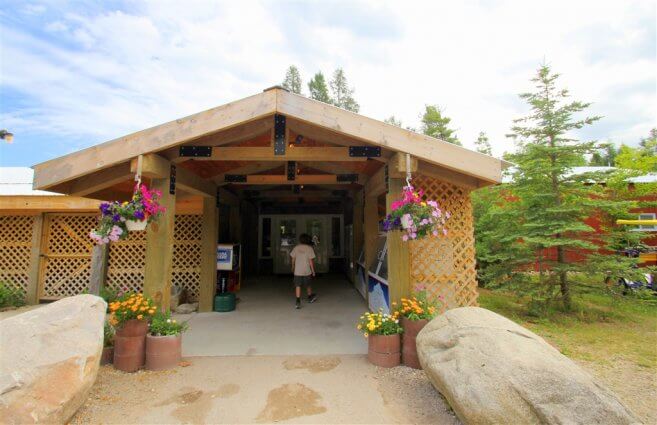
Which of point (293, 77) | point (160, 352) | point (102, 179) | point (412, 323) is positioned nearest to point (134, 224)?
point (102, 179)

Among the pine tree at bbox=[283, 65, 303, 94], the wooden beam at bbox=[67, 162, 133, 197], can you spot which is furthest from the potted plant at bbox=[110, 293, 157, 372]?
the pine tree at bbox=[283, 65, 303, 94]

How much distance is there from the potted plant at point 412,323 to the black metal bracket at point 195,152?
3.20 metres

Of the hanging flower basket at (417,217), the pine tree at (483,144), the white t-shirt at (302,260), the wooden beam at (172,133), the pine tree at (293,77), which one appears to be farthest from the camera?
the pine tree at (293,77)

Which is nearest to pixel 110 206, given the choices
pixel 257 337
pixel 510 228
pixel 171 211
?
pixel 171 211

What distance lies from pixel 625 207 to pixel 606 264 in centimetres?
142

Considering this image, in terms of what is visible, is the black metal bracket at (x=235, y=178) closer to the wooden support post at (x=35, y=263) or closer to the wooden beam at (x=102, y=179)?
the wooden beam at (x=102, y=179)

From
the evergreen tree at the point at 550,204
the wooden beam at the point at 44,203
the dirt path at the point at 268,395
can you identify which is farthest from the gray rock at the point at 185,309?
the evergreen tree at the point at 550,204

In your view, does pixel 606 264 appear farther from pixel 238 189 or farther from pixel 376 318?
pixel 238 189

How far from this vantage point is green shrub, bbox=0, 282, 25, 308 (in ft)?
22.5

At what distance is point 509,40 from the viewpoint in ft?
20.8

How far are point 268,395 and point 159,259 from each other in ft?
7.07

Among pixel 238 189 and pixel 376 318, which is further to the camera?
pixel 238 189

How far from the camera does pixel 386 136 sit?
12.3ft

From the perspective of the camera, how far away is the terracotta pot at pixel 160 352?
138 inches
